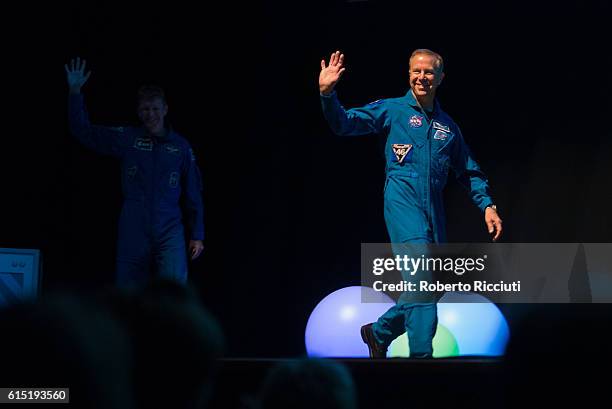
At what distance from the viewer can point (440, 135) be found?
425 centimetres

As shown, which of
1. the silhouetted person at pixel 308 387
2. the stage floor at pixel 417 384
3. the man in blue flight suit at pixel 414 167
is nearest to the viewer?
the silhouetted person at pixel 308 387

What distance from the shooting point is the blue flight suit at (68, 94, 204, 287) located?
4777 millimetres

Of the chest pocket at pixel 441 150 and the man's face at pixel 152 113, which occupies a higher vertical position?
the man's face at pixel 152 113

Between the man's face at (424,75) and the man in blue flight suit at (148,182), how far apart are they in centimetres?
147

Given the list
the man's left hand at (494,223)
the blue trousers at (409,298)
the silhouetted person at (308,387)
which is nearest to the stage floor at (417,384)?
the blue trousers at (409,298)

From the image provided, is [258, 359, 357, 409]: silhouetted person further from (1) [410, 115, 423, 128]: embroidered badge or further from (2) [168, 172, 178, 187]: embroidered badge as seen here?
(2) [168, 172, 178, 187]: embroidered badge

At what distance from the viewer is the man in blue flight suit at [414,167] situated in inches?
157

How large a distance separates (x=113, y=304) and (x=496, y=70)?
15.8 ft

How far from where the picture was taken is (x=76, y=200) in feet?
17.5

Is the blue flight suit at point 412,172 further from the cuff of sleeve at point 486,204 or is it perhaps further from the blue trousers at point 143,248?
the blue trousers at point 143,248

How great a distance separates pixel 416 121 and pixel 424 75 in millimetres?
249

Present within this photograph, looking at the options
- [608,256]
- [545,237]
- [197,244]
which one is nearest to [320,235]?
[197,244]

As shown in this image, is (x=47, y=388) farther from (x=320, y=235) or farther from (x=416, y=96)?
(x=320, y=235)

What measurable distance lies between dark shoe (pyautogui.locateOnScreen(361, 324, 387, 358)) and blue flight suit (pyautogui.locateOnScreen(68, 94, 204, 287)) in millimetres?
1172
